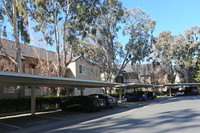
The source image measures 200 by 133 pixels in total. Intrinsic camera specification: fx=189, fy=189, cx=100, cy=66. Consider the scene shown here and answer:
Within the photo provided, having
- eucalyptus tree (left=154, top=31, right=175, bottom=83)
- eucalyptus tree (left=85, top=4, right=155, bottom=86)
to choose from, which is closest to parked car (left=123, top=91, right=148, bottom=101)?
eucalyptus tree (left=85, top=4, right=155, bottom=86)

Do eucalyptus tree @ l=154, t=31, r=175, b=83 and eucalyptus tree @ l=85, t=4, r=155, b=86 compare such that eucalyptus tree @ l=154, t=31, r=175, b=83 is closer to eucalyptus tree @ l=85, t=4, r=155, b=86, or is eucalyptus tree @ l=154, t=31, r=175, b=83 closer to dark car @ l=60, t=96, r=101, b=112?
eucalyptus tree @ l=85, t=4, r=155, b=86

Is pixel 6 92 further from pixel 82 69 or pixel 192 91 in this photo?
pixel 192 91

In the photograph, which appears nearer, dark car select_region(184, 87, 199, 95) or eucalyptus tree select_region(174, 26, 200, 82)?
dark car select_region(184, 87, 199, 95)

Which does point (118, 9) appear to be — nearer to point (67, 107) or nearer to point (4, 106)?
point (67, 107)

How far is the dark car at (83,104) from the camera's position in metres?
15.5

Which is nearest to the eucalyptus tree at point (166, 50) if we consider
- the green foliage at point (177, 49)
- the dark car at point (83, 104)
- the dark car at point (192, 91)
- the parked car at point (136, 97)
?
the green foliage at point (177, 49)

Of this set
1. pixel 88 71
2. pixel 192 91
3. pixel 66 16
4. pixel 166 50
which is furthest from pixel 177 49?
pixel 66 16

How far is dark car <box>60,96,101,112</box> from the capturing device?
1554cm

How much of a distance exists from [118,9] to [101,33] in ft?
14.0

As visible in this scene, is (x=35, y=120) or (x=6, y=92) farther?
(x=6, y=92)

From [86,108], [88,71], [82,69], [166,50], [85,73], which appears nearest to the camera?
[86,108]

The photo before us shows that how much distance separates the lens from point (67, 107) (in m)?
17.0

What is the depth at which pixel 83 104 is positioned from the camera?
15898mm

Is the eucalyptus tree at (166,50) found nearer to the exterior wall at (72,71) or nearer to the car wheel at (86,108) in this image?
the exterior wall at (72,71)
